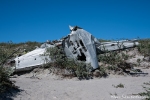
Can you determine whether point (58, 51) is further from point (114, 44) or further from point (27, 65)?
point (114, 44)

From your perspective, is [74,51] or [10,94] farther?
[74,51]

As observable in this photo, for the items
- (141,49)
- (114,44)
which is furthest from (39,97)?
(141,49)

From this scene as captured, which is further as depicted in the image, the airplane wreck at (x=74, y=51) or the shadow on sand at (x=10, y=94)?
the airplane wreck at (x=74, y=51)

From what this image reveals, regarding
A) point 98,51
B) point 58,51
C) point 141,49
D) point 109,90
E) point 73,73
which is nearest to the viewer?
point 109,90

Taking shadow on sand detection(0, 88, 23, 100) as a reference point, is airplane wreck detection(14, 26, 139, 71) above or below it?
above

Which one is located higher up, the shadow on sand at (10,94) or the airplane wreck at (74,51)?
the airplane wreck at (74,51)

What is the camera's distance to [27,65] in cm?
964

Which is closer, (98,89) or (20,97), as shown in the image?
(20,97)

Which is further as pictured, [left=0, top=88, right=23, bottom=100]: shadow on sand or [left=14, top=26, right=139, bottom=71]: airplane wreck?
[left=14, top=26, right=139, bottom=71]: airplane wreck

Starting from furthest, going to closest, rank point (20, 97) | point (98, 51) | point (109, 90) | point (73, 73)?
point (98, 51), point (73, 73), point (109, 90), point (20, 97)

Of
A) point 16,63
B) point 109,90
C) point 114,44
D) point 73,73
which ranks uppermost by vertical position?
point 114,44

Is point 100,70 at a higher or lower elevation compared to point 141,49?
lower

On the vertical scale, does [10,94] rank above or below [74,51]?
below

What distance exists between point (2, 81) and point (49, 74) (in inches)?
165
